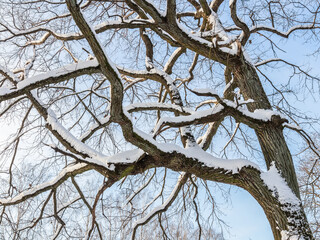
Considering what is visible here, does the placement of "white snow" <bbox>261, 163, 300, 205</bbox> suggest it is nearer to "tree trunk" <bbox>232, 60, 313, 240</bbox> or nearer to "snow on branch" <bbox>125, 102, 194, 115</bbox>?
"tree trunk" <bbox>232, 60, 313, 240</bbox>

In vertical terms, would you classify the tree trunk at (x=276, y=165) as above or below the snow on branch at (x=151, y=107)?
below

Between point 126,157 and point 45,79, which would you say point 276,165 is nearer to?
point 126,157

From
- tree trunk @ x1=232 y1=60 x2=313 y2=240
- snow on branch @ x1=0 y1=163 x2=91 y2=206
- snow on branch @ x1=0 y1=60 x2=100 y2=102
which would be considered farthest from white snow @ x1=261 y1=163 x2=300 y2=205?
snow on branch @ x1=0 y1=60 x2=100 y2=102

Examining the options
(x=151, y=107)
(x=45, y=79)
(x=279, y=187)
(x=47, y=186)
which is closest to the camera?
(x=45, y=79)

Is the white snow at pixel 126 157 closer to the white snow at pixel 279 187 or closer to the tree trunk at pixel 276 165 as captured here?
the tree trunk at pixel 276 165

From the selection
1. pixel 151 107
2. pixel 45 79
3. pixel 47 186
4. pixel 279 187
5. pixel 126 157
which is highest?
pixel 151 107

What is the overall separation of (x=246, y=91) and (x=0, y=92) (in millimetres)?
3009

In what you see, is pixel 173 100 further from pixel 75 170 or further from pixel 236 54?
pixel 75 170

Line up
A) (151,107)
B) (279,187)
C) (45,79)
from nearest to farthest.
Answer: (45,79)
(279,187)
(151,107)

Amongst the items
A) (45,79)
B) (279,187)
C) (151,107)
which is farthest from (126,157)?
(279,187)

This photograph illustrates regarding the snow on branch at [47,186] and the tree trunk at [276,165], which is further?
the snow on branch at [47,186]

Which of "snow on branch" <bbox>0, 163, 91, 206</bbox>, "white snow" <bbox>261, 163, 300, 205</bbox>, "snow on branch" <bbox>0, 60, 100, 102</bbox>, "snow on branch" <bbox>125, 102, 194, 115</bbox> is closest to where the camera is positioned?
"snow on branch" <bbox>0, 60, 100, 102</bbox>

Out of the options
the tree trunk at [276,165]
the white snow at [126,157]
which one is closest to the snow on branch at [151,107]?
the white snow at [126,157]

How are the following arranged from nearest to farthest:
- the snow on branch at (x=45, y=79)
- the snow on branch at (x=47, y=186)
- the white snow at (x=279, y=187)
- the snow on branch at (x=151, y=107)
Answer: the snow on branch at (x=45, y=79), the white snow at (x=279, y=187), the snow on branch at (x=47, y=186), the snow on branch at (x=151, y=107)
